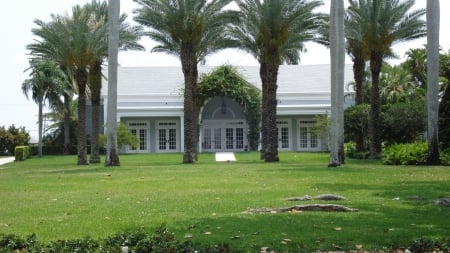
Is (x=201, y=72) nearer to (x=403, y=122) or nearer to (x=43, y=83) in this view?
(x=43, y=83)

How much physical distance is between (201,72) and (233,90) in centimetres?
543

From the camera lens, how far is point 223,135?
52.3 metres

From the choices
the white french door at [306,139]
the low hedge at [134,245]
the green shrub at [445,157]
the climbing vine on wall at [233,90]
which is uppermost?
the climbing vine on wall at [233,90]

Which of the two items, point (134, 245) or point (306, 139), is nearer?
point (134, 245)

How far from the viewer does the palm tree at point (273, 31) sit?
32.1 m

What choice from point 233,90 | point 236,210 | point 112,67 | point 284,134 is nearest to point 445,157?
point 112,67

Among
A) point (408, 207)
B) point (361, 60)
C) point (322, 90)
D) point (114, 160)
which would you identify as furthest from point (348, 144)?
point (408, 207)

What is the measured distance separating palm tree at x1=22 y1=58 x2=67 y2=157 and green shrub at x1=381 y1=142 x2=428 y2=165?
30.3 meters

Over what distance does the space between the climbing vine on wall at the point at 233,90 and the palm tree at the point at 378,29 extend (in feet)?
52.4

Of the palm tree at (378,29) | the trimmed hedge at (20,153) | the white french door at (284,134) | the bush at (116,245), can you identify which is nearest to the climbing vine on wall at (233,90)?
the white french door at (284,134)

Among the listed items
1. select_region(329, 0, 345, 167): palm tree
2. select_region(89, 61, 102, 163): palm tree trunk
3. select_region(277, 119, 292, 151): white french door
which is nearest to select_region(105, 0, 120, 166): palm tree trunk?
select_region(89, 61, 102, 163): palm tree trunk

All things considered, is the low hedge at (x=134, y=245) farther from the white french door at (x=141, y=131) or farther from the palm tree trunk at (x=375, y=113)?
the white french door at (x=141, y=131)

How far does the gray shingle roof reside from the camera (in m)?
53.3

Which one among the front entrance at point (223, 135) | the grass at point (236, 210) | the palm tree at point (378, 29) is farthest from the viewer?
the front entrance at point (223, 135)
